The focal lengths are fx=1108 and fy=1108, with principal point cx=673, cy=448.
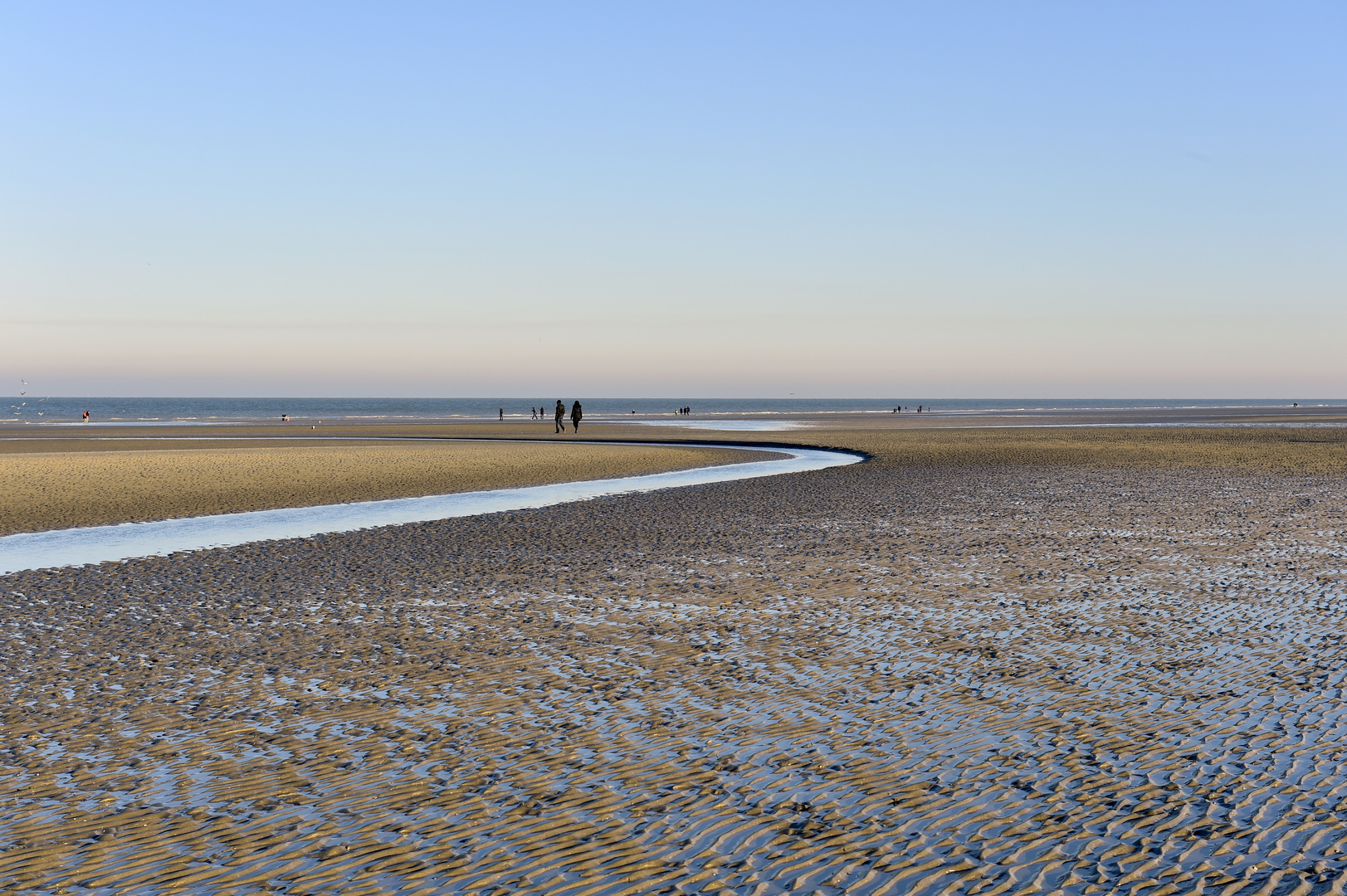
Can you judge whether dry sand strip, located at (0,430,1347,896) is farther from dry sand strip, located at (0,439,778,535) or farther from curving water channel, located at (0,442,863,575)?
dry sand strip, located at (0,439,778,535)

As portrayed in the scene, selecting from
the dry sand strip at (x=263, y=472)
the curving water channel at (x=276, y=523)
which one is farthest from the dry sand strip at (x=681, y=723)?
the dry sand strip at (x=263, y=472)

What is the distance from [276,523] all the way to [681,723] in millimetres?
14914

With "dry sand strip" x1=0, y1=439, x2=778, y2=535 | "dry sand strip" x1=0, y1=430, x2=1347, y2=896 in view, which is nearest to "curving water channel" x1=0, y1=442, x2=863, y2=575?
"dry sand strip" x1=0, y1=439, x2=778, y2=535

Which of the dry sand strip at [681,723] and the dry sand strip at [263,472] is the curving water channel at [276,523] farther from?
the dry sand strip at [681,723]

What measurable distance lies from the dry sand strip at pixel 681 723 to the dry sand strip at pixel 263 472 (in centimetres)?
863

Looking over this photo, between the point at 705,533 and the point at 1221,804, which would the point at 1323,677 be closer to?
the point at 1221,804

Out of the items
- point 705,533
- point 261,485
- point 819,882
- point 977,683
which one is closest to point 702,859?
point 819,882

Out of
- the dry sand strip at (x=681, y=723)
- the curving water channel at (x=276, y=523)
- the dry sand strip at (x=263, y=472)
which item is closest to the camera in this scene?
the dry sand strip at (x=681, y=723)

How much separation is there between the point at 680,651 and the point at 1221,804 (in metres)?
4.96

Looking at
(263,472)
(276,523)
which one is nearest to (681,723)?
(276,523)

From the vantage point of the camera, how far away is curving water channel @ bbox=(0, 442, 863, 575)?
54.9ft

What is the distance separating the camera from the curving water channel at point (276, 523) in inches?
659

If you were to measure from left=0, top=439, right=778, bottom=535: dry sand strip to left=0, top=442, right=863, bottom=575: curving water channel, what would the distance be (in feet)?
3.67

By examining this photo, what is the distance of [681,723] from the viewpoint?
779 cm
